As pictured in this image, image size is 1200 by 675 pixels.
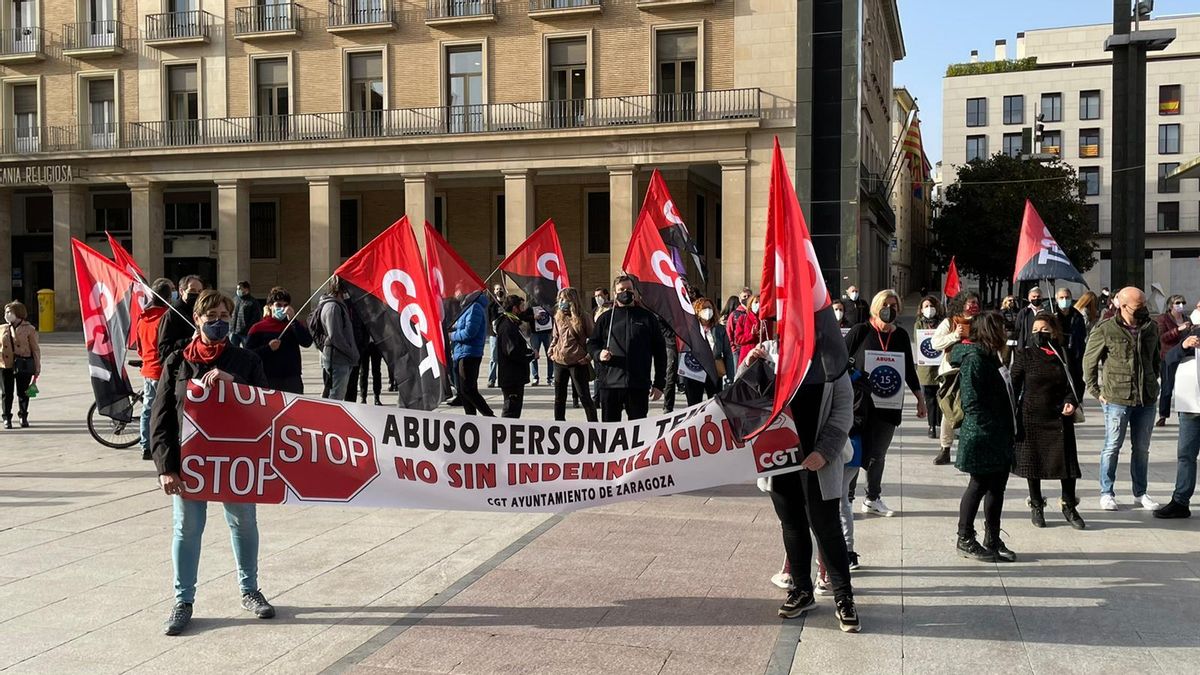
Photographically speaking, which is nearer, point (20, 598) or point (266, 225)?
point (20, 598)

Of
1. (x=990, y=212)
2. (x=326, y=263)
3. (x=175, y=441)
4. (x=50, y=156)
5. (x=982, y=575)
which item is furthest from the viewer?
(x=990, y=212)

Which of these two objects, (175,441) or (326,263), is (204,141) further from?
(175,441)

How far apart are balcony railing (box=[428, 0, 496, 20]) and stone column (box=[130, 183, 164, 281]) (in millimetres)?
11951

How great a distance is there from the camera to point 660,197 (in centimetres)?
1060

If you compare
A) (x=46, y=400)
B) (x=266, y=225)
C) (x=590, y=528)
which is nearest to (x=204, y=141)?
(x=266, y=225)

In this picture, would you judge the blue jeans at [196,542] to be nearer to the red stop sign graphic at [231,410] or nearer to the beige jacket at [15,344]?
the red stop sign graphic at [231,410]

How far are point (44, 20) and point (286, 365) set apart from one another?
3426cm

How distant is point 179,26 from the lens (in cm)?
3516

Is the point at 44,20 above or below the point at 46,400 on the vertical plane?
above

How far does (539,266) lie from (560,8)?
21.3 metres

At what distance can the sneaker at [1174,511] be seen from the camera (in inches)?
316

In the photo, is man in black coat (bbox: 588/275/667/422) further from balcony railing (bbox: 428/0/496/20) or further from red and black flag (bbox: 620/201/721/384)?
balcony railing (bbox: 428/0/496/20)

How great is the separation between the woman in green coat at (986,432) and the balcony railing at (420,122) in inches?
954

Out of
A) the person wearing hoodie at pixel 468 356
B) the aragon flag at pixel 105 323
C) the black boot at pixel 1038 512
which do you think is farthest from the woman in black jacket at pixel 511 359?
the black boot at pixel 1038 512
